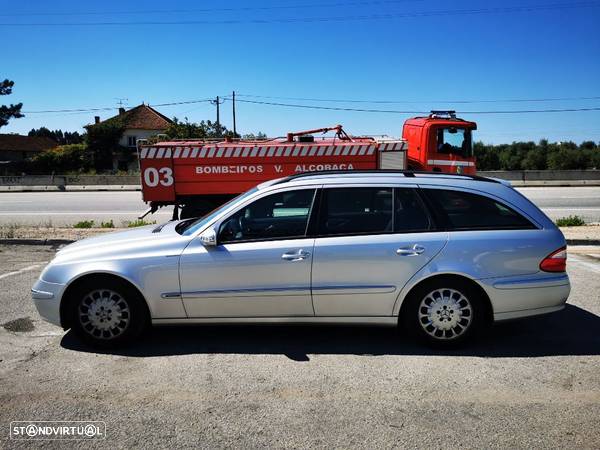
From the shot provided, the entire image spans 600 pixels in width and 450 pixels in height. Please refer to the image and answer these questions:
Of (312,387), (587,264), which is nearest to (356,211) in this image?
(312,387)

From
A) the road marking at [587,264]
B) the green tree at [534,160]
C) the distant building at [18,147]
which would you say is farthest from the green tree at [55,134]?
the road marking at [587,264]

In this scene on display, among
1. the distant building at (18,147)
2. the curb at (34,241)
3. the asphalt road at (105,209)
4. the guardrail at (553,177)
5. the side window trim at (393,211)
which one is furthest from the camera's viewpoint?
the distant building at (18,147)

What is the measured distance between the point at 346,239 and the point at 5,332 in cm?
346

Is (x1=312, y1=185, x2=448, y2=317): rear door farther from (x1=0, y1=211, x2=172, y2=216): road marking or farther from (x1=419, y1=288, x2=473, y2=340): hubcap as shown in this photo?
(x1=0, y1=211, x2=172, y2=216): road marking

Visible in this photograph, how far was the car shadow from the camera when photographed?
14.3ft

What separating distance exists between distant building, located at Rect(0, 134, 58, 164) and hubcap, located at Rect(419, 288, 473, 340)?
247 ft

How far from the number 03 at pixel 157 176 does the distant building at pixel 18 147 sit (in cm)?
6671

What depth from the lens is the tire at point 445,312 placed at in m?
4.29

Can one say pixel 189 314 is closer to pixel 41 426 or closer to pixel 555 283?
pixel 41 426

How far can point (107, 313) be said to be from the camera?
439 centimetres

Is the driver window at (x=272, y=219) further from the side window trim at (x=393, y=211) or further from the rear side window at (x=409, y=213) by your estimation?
the rear side window at (x=409, y=213)

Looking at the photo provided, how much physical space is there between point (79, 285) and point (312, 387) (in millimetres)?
2221

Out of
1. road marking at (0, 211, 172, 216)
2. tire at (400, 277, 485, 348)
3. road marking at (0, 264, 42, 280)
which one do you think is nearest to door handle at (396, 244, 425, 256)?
tire at (400, 277, 485, 348)

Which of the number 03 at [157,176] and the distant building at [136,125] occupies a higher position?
the distant building at [136,125]
